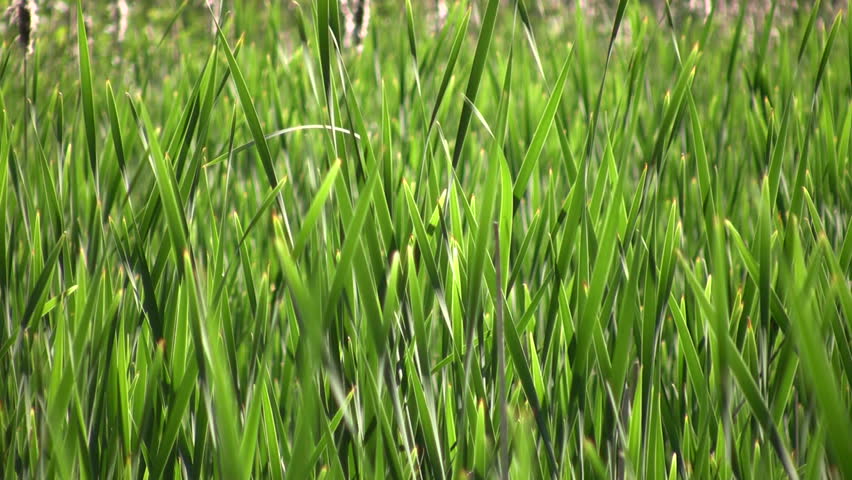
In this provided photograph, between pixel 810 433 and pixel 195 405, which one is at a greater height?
pixel 195 405

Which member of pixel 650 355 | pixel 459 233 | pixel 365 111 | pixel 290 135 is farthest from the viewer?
pixel 365 111

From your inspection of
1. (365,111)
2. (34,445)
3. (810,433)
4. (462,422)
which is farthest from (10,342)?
(365,111)

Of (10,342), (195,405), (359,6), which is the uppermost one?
(359,6)

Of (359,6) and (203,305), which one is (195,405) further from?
(359,6)

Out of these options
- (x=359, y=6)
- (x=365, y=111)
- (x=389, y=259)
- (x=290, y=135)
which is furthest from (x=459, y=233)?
(x=365, y=111)

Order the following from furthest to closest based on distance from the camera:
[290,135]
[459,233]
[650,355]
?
[290,135] < [459,233] < [650,355]

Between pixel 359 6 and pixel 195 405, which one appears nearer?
pixel 195 405

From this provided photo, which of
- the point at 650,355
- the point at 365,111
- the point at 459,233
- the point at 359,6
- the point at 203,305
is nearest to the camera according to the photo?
the point at 203,305

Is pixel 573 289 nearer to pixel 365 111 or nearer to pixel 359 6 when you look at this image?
pixel 359 6

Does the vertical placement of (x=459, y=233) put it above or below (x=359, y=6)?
below
